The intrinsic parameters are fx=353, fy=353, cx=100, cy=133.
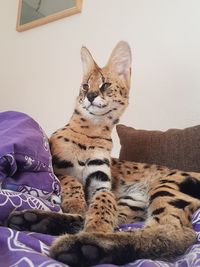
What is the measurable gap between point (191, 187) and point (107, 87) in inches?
17.6

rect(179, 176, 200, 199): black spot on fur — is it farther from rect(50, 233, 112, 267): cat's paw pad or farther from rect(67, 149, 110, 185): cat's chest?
rect(50, 233, 112, 267): cat's paw pad

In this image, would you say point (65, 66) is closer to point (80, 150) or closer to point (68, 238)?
point (80, 150)

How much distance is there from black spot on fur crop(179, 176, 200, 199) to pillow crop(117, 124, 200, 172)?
17cm

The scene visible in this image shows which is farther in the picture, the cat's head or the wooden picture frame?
the wooden picture frame

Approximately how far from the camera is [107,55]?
185 centimetres

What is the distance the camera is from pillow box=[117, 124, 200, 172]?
4.03ft

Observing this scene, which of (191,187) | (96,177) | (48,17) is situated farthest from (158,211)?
(48,17)

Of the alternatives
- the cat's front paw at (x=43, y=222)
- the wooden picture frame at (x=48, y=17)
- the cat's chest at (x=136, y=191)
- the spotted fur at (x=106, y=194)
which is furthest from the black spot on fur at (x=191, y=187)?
the wooden picture frame at (x=48, y=17)

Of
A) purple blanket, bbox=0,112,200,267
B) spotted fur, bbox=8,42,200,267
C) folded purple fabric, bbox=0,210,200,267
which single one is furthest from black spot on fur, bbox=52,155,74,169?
folded purple fabric, bbox=0,210,200,267

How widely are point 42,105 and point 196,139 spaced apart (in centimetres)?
118

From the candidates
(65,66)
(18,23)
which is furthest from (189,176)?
(18,23)

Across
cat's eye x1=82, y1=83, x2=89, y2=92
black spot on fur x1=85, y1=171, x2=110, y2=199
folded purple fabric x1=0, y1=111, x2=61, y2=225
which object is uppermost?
cat's eye x1=82, y1=83, x2=89, y2=92

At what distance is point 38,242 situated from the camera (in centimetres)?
63

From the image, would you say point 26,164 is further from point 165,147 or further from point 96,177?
point 165,147
